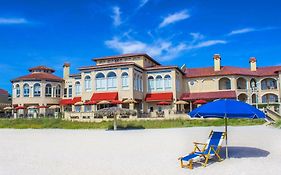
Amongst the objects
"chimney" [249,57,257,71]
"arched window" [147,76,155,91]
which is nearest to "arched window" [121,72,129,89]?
"arched window" [147,76,155,91]

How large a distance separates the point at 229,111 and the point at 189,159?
2384mm

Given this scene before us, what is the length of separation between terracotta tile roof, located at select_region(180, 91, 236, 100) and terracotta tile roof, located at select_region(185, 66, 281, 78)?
9.44 feet

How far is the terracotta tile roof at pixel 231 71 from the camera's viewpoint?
44.4 meters

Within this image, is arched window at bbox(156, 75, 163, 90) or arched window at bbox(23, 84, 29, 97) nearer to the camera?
arched window at bbox(156, 75, 163, 90)

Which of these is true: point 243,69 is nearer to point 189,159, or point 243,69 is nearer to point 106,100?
point 106,100

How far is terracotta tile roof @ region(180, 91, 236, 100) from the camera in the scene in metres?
42.4

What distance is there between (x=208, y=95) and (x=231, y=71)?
18.4ft

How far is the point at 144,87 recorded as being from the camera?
4284 cm

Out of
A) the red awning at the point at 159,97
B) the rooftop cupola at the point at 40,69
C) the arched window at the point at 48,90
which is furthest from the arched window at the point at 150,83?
the rooftop cupola at the point at 40,69

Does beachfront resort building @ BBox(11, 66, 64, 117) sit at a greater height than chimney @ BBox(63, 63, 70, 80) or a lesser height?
lesser

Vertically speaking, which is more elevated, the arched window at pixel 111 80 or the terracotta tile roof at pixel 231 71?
the terracotta tile roof at pixel 231 71

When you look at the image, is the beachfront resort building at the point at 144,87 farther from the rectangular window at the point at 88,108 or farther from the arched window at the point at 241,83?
the rectangular window at the point at 88,108

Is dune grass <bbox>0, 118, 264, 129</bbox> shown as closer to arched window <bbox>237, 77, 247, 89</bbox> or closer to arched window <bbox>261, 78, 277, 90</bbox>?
arched window <bbox>237, 77, 247, 89</bbox>

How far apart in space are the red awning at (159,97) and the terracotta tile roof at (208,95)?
12.2 ft
